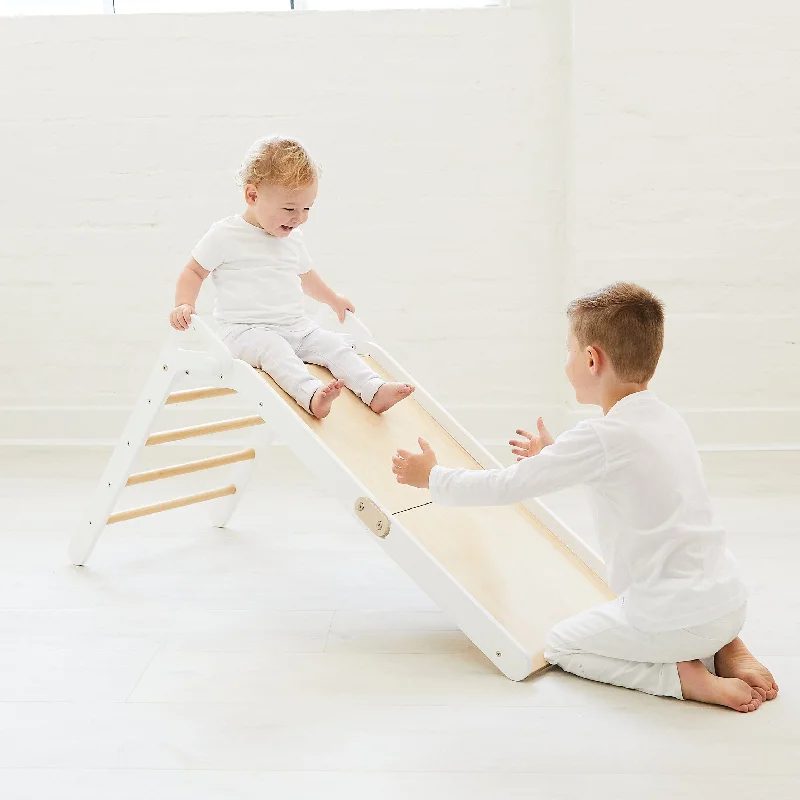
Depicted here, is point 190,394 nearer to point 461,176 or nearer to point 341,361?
point 341,361

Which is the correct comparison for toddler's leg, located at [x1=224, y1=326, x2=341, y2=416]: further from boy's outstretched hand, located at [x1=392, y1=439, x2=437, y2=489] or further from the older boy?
the older boy

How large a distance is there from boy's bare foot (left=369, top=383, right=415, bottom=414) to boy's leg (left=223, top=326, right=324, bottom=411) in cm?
15

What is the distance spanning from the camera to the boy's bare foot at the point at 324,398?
1.68 meters

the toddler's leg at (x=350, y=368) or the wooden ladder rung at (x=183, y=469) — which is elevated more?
A: the toddler's leg at (x=350, y=368)

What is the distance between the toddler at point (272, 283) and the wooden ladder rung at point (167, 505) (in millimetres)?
347

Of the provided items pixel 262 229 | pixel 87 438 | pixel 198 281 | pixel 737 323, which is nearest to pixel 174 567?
pixel 198 281

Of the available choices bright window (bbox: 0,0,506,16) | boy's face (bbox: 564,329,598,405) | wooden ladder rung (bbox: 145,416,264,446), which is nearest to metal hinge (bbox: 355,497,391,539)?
boy's face (bbox: 564,329,598,405)

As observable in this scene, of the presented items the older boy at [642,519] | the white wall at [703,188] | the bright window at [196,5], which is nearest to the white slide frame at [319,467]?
the older boy at [642,519]

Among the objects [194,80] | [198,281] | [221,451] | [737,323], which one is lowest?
[221,451]

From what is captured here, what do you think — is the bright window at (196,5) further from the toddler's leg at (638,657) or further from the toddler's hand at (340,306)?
the toddler's leg at (638,657)

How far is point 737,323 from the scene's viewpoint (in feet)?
9.86

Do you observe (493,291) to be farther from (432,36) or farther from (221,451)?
(221,451)

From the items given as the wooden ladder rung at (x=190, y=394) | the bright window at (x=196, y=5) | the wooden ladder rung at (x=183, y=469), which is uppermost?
the bright window at (x=196, y=5)

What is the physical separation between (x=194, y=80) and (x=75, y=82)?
367 mm
